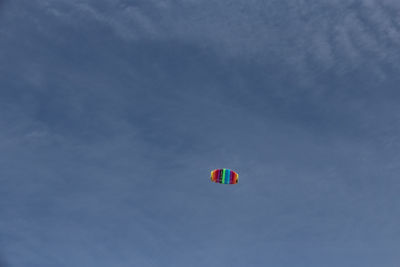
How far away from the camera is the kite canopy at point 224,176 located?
97.4m

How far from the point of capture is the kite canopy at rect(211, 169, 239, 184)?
97438 millimetres

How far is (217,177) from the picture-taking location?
323ft

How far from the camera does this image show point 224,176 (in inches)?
3863
